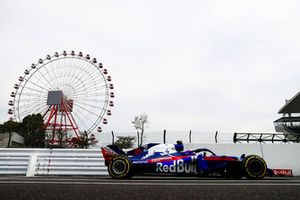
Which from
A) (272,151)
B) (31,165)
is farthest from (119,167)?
(272,151)

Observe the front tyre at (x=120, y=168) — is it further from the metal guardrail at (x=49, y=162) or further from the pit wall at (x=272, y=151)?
the pit wall at (x=272, y=151)

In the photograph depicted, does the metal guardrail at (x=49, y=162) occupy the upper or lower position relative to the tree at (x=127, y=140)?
lower

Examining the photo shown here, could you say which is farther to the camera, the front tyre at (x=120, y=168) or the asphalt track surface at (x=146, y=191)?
the front tyre at (x=120, y=168)

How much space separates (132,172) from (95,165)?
281 centimetres

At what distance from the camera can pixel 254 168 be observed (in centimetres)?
626

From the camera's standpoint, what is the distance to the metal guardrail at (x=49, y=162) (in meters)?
8.18

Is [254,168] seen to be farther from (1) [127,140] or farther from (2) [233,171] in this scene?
(1) [127,140]

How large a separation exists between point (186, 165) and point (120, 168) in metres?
1.78

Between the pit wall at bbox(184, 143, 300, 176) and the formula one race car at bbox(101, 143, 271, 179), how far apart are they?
4.01 m

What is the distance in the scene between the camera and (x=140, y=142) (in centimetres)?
1314

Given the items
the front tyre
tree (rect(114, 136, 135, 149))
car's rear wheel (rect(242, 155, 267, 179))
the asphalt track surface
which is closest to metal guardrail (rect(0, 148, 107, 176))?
the front tyre

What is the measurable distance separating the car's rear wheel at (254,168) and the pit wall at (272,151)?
4155 millimetres

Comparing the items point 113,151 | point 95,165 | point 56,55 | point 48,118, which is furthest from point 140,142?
point 56,55

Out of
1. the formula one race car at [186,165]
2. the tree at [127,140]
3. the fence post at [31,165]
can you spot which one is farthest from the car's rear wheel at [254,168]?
the tree at [127,140]
